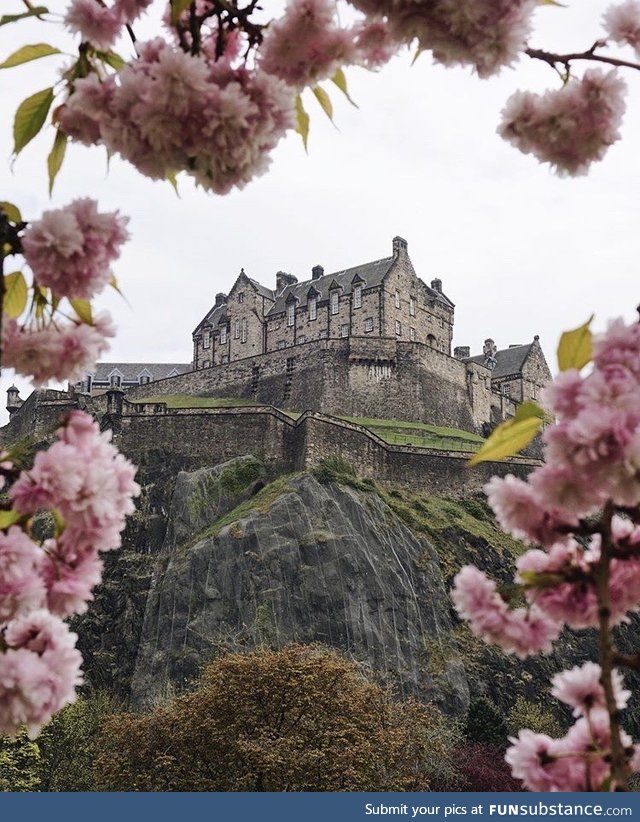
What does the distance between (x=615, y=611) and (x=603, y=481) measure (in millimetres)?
638

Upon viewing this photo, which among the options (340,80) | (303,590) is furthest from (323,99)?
(303,590)

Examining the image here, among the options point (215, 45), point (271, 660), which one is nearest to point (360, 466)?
point (271, 660)

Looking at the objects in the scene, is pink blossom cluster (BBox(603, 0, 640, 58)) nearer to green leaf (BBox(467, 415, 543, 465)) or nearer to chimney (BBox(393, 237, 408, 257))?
green leaf (BBox(467, 415, 543, 465))

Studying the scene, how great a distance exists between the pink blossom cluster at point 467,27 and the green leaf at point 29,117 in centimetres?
104

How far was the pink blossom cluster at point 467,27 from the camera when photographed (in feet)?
9.60

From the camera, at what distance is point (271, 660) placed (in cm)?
3509

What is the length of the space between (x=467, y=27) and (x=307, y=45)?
1.91 ft

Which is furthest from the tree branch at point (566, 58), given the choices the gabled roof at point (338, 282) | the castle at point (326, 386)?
the gabled roof at point (338, 282)

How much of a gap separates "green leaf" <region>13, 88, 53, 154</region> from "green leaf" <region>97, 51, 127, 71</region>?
0.22m

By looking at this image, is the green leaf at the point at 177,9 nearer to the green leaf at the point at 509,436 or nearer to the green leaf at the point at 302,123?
the green leaf at the point at 302,123

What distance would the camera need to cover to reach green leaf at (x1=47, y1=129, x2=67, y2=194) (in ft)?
11.0

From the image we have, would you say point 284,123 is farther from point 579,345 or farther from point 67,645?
point 67,645

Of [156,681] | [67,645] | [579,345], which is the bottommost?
[156,681]

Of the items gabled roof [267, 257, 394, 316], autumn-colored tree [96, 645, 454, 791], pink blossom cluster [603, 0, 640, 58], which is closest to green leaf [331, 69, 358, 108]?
pink blossom cluster [603, 0, 640, 58]
